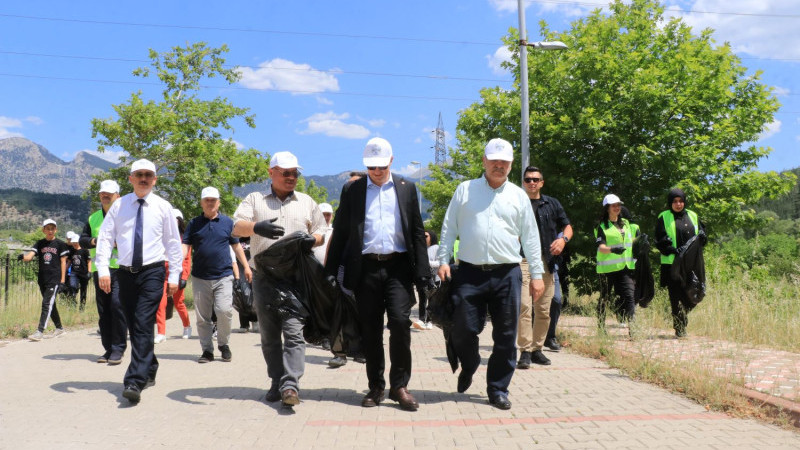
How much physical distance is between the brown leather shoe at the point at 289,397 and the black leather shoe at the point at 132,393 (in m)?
1.32

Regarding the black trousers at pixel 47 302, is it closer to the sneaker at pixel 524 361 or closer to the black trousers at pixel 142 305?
the black trousers at pixel 142 305

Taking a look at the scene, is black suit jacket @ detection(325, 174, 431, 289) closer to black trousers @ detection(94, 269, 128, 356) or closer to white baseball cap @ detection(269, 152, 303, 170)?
white baseball cap @ detection(269, 152, 303, 170)

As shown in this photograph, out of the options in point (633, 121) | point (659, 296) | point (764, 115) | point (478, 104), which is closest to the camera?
point (659, 296)

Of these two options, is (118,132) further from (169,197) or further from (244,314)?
(244,314)

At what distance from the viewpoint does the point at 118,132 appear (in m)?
23.3

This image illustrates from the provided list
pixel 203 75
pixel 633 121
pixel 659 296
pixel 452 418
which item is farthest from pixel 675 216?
pixel 203 75

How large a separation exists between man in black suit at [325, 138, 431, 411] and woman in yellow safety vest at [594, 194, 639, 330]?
4.86 m

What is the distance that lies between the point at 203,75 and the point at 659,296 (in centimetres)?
2081

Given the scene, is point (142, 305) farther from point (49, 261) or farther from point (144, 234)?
point (49, 261)

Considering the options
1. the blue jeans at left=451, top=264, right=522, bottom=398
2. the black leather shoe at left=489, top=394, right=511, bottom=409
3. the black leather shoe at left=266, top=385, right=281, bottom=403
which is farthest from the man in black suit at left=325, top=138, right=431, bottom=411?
the black leather shoe at left=266, top=385, right=281, bottom=403

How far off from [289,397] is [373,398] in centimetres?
75

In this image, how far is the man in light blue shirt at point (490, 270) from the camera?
19.2ft

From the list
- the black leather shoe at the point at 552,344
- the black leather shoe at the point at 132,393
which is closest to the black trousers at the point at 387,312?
the black leather shoe at the point at 132,393

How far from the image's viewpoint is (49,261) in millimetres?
11180
